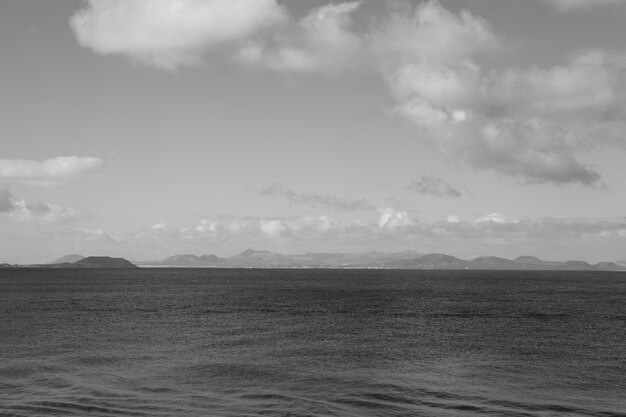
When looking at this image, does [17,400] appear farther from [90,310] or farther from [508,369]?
[90,310]

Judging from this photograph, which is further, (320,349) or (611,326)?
(611,326)

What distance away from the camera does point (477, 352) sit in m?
67.6

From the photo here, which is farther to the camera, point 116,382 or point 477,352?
point 477,352

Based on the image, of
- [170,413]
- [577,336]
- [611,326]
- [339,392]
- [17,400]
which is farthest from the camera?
[611,326]

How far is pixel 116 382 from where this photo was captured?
49094 mm

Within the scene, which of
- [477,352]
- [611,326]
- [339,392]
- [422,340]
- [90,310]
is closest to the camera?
[339,392]

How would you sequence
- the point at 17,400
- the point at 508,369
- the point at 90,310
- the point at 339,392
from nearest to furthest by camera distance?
1. the point at 17,400
2. the point at 339,392
3. the point at 508,369
4. the point at 90,310

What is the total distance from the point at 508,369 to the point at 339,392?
21387 millimetres

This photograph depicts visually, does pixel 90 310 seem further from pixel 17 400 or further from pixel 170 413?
pixel 170 413

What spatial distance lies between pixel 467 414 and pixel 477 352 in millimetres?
28307

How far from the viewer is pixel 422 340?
77688 millimetres

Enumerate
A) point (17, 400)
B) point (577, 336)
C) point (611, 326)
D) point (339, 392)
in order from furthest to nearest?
point (611, 326) < point (577, 336) < point (339, 392) < point (17, 400)

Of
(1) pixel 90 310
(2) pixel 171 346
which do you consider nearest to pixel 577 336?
(2) pixel 171 346

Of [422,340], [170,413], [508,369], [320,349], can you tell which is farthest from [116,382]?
[422,340]
